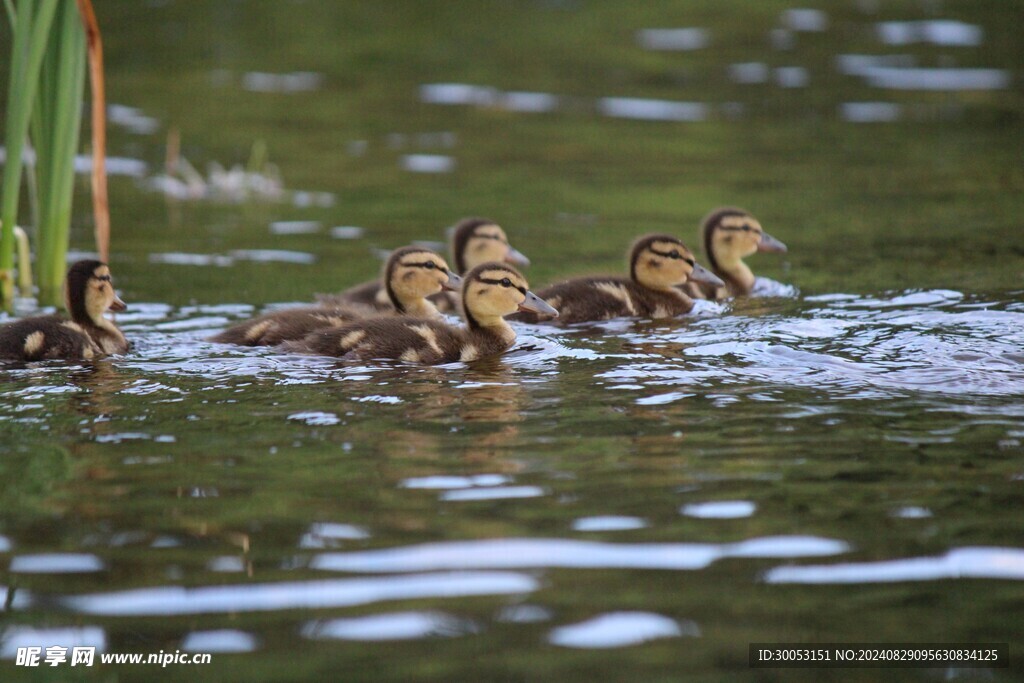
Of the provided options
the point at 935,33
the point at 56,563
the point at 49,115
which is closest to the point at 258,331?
the point at 49,115

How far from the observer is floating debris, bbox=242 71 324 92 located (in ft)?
52.5

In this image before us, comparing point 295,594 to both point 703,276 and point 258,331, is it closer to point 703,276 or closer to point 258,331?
point 258,331

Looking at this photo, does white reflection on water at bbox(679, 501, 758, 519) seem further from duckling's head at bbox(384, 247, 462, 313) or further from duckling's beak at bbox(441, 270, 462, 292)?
duckling's beak at bbox(441, 270, 462, 292)

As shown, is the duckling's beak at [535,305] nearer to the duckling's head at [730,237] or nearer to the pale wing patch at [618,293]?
the pale wing patch at [618,293]

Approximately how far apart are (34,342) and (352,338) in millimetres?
1274

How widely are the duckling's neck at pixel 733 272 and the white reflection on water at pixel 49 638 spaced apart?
5656mm

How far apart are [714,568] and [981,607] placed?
643mm

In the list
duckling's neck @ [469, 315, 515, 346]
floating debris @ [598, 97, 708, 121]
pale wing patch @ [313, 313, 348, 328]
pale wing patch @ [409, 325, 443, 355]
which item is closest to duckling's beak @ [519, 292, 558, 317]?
duckling's neck @ [469, 315, 515, 346]

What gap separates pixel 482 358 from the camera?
6.47 metres

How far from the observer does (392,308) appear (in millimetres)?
7570

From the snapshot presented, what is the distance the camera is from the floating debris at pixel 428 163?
1283 centimetres

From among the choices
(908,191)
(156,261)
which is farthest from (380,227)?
(908,191)

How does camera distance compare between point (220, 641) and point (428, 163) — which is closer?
point (220, 641)

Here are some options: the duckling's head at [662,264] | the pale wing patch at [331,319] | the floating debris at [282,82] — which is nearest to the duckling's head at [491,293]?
the pale wing patch at [331,319]
